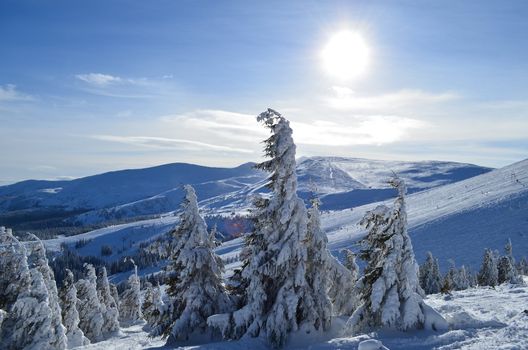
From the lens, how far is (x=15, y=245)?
90.3 feet

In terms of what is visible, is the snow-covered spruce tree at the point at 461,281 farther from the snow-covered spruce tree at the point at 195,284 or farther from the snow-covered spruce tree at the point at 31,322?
the snow-covered spruce tree at the point at 31,322

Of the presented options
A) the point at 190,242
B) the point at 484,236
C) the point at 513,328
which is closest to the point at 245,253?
the point at 190,242

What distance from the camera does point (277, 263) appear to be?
2225 centimetres

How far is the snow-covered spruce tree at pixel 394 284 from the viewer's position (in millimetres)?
20781

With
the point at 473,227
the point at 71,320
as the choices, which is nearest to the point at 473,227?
the point at 473,227

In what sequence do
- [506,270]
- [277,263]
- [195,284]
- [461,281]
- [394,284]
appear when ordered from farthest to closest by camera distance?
[461,281] < [506,270] < [195,284] < [277,263] < [394,284]

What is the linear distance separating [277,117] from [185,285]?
471 inches

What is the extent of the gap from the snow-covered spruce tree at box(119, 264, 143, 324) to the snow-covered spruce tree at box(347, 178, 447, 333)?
60107mm

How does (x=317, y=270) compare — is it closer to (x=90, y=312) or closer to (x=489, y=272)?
(x=90, y=312)

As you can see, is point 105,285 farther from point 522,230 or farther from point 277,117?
point 522,230

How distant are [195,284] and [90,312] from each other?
29423mm

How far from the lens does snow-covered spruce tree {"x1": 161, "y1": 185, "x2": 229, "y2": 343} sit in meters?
26.0

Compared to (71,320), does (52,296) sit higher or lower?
higher

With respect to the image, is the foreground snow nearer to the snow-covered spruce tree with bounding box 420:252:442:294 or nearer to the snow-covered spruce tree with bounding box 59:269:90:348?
the snow-covered spruce tree with bounding box 59:269:90:348
